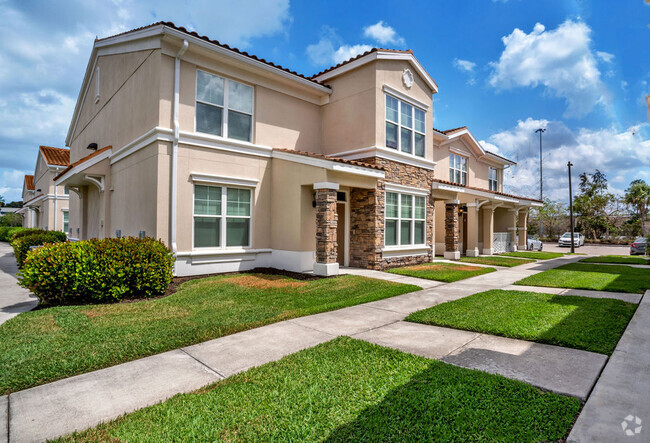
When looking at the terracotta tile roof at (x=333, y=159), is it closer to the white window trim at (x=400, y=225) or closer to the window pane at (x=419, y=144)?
the white window trim at (x=400, y=225)

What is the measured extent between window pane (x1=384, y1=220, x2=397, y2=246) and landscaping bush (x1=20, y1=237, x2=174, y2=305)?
25.2 feet

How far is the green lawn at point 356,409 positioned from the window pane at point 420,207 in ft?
36.2

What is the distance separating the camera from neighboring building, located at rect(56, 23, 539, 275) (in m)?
10.1

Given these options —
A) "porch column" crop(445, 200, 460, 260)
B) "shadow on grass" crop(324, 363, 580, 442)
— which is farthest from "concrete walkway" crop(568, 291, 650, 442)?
"porch column" crop(445, 200, 460, 260)

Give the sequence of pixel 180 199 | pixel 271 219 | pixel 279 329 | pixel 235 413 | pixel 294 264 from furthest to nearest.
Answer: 1. pixel 271 219
2. pixel 294 264
3. pixel 180 199
4. pixel 279 329
5. pixel 235 413

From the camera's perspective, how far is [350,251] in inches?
512

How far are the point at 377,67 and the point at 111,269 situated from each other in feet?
34.5

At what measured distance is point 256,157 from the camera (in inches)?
460

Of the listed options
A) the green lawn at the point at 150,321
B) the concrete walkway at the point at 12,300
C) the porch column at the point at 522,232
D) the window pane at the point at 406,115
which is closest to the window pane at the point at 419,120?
the window pane at the point at 406,115

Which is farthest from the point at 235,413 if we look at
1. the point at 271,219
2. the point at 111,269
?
the point at 271,219

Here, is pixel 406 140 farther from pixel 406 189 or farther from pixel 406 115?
pixel 406 189

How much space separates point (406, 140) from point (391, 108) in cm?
147

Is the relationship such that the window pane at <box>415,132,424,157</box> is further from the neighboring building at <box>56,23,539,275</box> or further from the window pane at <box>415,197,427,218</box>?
the window pane at <box>415,197,427,218</box>

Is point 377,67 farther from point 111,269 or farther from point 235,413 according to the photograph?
point 235,413
